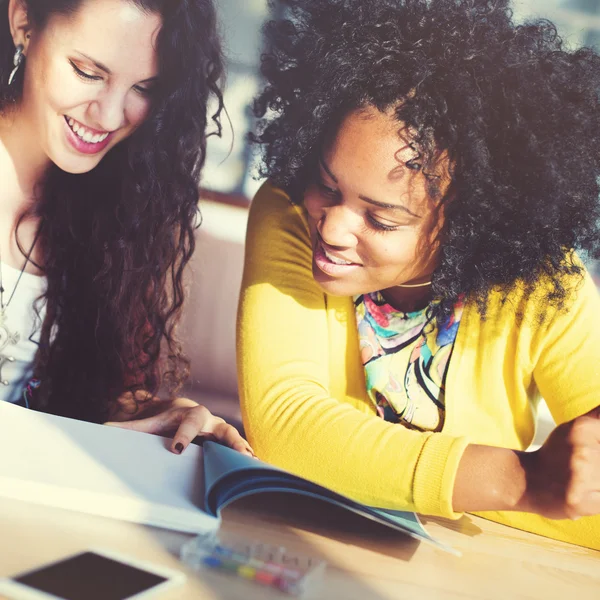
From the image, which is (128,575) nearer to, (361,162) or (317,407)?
(317,407)

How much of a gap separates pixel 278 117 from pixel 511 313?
0.32 meters

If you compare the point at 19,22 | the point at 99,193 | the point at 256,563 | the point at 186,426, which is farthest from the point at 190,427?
the point at 19,22

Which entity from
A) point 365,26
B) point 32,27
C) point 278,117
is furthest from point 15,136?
point 365,26

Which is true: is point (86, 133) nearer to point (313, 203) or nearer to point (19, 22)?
point (19, 22)

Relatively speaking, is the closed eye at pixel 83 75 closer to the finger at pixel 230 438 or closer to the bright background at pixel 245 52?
the bright background at pixel 245 52

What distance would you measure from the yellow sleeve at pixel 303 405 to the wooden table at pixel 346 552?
54 mm

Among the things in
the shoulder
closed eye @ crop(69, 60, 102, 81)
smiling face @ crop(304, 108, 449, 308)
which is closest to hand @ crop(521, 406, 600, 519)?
smiling face @ crop(304, 108, 449, 308)

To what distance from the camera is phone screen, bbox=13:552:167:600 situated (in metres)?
0.35

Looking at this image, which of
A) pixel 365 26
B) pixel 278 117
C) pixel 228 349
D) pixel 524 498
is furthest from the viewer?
pixel 228 349

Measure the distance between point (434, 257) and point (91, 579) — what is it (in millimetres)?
453

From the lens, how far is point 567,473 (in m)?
0.54

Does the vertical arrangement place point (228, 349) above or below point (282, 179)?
below

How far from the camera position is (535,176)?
63 centimetres

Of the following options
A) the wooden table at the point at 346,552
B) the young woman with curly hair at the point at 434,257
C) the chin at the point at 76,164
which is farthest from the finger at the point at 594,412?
the chin at the point at 76,164
